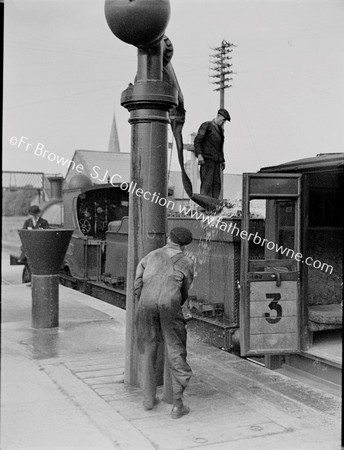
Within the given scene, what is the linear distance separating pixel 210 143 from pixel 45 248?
237 cm

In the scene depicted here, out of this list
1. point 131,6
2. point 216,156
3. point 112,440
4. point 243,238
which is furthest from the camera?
point 216,156

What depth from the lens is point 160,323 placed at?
151 inches

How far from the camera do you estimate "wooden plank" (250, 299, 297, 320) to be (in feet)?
16.6

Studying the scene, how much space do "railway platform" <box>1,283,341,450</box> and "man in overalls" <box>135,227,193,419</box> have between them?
0.71ft

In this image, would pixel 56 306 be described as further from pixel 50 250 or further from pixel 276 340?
pixel 276 340

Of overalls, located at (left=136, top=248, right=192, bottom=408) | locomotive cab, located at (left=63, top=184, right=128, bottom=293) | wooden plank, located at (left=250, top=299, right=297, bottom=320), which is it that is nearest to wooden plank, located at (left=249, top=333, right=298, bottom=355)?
wooden plank, located at (left=250, top=299, right=297, bottom=320)

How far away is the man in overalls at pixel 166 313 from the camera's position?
3.76 metres

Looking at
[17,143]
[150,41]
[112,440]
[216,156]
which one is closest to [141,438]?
[112,440]

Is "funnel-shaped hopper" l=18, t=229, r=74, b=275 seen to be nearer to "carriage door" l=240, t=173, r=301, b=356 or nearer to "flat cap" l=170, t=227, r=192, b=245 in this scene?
"flat cap" l=170, t=227, r=192, b=245

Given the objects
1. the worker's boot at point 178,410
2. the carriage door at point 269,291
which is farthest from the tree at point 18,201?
the carriage door at point 269,291

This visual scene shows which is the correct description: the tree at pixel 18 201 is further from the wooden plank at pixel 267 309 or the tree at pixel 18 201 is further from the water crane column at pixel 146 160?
the wooden plank at pixel 267 309

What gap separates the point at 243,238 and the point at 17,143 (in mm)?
2311

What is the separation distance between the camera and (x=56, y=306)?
5.59 m

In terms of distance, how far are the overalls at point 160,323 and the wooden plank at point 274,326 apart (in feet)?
4.73
